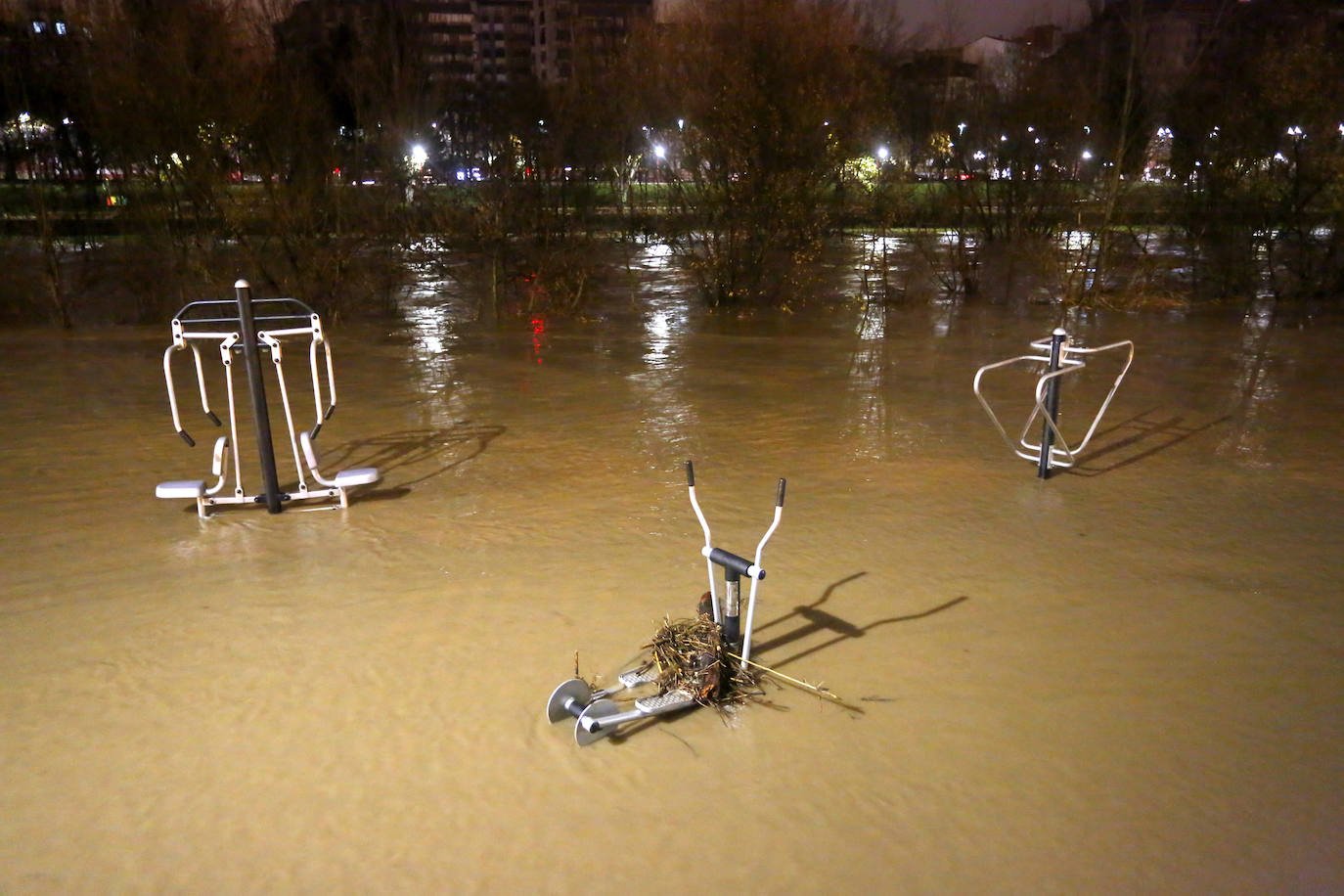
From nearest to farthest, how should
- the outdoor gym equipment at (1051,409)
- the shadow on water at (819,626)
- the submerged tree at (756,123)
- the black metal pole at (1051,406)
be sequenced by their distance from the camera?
the shadow on water at (819,626) < the outdoor gym equipment at (1051,409) < the black metal pole at (1051,406) < the submerged tree at (756,123)

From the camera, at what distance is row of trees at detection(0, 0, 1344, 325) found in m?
15.3

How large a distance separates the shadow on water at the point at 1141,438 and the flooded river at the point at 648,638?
0.05 meters

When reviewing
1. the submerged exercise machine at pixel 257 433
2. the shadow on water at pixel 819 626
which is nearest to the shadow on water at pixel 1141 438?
the shadow on water at pixel 819 626

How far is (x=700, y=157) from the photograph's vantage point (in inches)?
623

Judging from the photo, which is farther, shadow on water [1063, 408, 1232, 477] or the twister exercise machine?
shadow on water [1063, 408, 1232, 477]

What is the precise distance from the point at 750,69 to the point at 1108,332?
627cm

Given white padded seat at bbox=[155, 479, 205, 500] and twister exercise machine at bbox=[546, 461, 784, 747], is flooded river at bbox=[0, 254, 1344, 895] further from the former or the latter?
white padded seat at bbox=[155, 479, 205, 500]

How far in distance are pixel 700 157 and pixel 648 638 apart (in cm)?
1224

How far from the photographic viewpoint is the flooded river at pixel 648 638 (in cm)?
338

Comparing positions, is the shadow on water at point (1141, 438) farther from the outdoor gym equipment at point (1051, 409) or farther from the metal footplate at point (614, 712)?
the metal footplate at point (614, 712)

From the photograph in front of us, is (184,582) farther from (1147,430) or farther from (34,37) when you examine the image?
(34,37)

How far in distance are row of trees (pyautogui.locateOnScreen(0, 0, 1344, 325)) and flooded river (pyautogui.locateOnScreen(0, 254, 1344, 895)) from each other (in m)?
7.48

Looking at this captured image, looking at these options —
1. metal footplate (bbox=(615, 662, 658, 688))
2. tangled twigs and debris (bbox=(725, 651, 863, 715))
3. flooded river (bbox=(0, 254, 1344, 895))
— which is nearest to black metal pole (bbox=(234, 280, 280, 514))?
flooded river (bbox=(0, 254, 1344, 895))

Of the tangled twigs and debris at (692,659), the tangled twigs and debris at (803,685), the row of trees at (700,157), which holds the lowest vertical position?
the tangled twigs and debris at (803,685)
